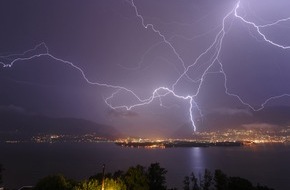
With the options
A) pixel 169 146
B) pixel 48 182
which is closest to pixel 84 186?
pixel 48 182

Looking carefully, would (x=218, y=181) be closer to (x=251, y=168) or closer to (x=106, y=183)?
(x=106, y=183)

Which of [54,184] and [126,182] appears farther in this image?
[126,182]

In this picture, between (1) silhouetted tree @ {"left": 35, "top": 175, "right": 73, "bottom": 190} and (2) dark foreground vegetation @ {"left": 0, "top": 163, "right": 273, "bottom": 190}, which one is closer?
(2) dark foreground vegetation @ {"left": 0, "top": 163, "right": 273, "bottom": 190}

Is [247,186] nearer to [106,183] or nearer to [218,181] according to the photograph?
[218,181]

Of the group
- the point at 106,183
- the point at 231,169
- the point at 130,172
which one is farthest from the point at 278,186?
the point at 106,183

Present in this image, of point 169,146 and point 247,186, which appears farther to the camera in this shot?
point 169,146

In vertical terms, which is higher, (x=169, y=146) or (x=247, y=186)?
(x=169, y=146)

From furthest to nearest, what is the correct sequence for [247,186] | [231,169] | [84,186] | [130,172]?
[231,169] < [247,186] < [130,172] < [84,186]

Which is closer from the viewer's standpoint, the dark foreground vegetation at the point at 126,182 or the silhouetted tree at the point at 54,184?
the dark foreground vegetation at the point at 126,182

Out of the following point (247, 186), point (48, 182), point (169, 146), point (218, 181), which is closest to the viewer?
point (48, 182)
